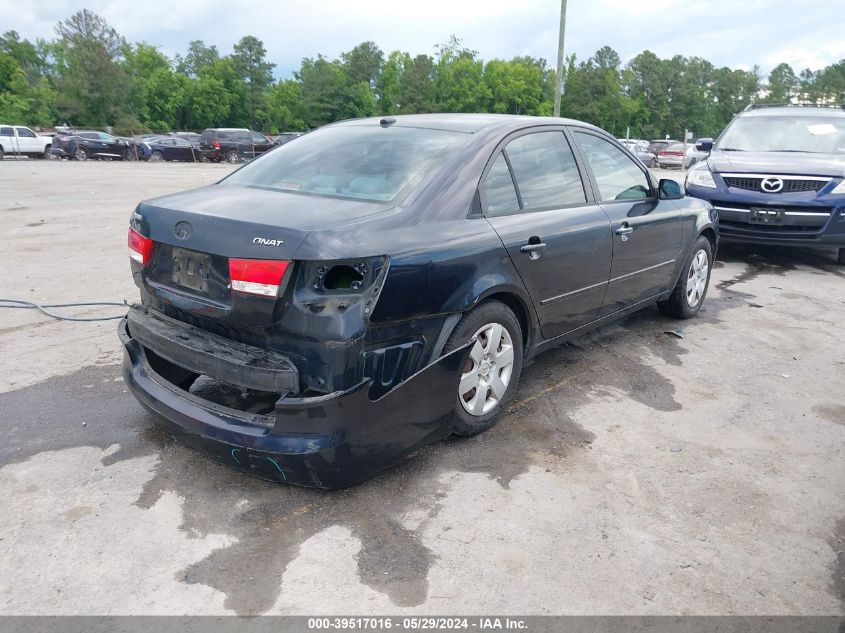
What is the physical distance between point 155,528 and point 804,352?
466 cm

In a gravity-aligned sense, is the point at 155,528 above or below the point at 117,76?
below

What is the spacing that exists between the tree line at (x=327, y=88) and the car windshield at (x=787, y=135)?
54525 mm

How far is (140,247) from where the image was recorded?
325 cm

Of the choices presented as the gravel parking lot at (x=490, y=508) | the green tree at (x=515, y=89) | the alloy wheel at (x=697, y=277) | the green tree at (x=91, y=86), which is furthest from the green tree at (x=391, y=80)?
the gravel parking lot at (x=490, y=508)

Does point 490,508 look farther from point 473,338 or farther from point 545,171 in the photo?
point 545,171

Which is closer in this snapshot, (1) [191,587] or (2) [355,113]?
(1) [191,587]

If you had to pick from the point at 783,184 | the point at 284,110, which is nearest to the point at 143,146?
the point at 783,184

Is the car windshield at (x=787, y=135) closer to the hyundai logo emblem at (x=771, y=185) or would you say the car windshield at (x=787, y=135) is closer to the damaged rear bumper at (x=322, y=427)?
the hyundai logo emblem at (x=771, y=185)

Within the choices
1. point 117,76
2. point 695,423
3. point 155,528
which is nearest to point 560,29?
point 695,423

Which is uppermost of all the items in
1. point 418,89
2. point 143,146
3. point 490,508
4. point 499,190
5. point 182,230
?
point 418,89

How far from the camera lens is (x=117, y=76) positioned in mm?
60812

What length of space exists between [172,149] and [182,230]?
34.5 m

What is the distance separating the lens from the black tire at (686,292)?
18.3 feet

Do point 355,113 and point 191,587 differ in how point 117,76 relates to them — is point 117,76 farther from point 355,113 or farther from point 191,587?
point 191,587
